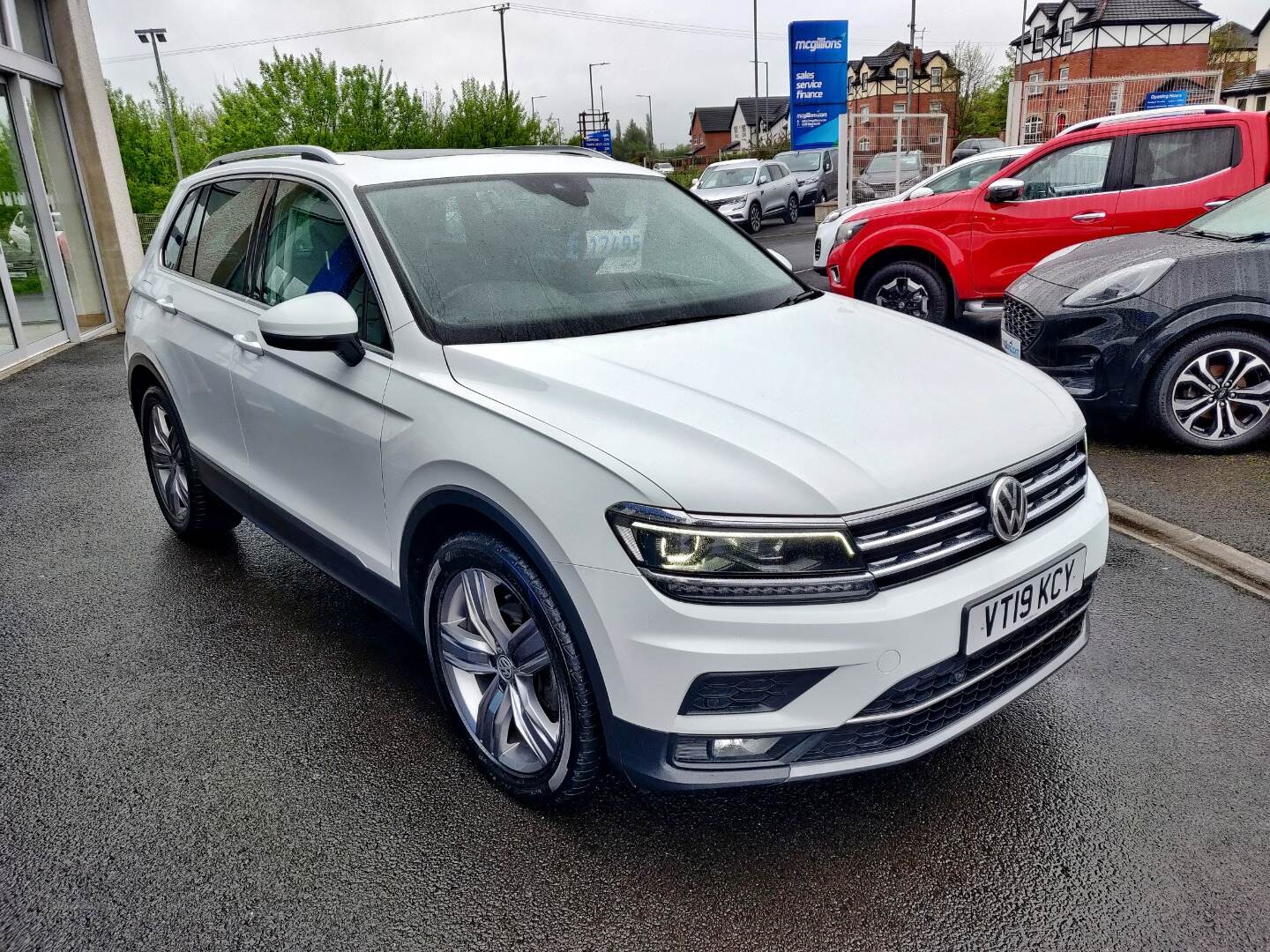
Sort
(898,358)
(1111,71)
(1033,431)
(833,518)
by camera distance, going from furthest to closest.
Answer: (1111,71), (898,358), (1033,431), (833,518)

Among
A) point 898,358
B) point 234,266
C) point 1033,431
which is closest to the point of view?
point 1033,431

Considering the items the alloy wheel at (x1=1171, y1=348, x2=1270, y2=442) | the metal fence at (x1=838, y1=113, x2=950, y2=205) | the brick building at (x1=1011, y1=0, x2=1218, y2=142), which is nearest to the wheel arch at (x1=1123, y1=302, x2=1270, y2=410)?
the alloy wheel at (x1=1171, y1=348, x2=1270, y2=442)

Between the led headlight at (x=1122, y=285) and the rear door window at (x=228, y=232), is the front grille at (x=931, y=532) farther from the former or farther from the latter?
the led headlight at (x=1122, y=285)

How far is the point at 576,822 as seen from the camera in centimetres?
267

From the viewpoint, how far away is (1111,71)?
65.5 meters

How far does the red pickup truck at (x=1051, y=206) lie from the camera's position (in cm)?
775

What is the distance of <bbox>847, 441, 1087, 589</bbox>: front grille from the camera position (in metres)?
2.17

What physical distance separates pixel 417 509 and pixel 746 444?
99cm

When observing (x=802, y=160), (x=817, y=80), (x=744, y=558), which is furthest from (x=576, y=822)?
(x=817, y=80)

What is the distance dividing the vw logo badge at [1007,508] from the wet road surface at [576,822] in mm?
819

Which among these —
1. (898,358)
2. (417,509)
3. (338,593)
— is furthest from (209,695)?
(898,358)

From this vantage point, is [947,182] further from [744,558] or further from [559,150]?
[744,558]

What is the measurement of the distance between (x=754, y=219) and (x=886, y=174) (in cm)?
568

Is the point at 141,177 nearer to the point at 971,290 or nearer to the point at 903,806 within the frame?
the point at 971,290
